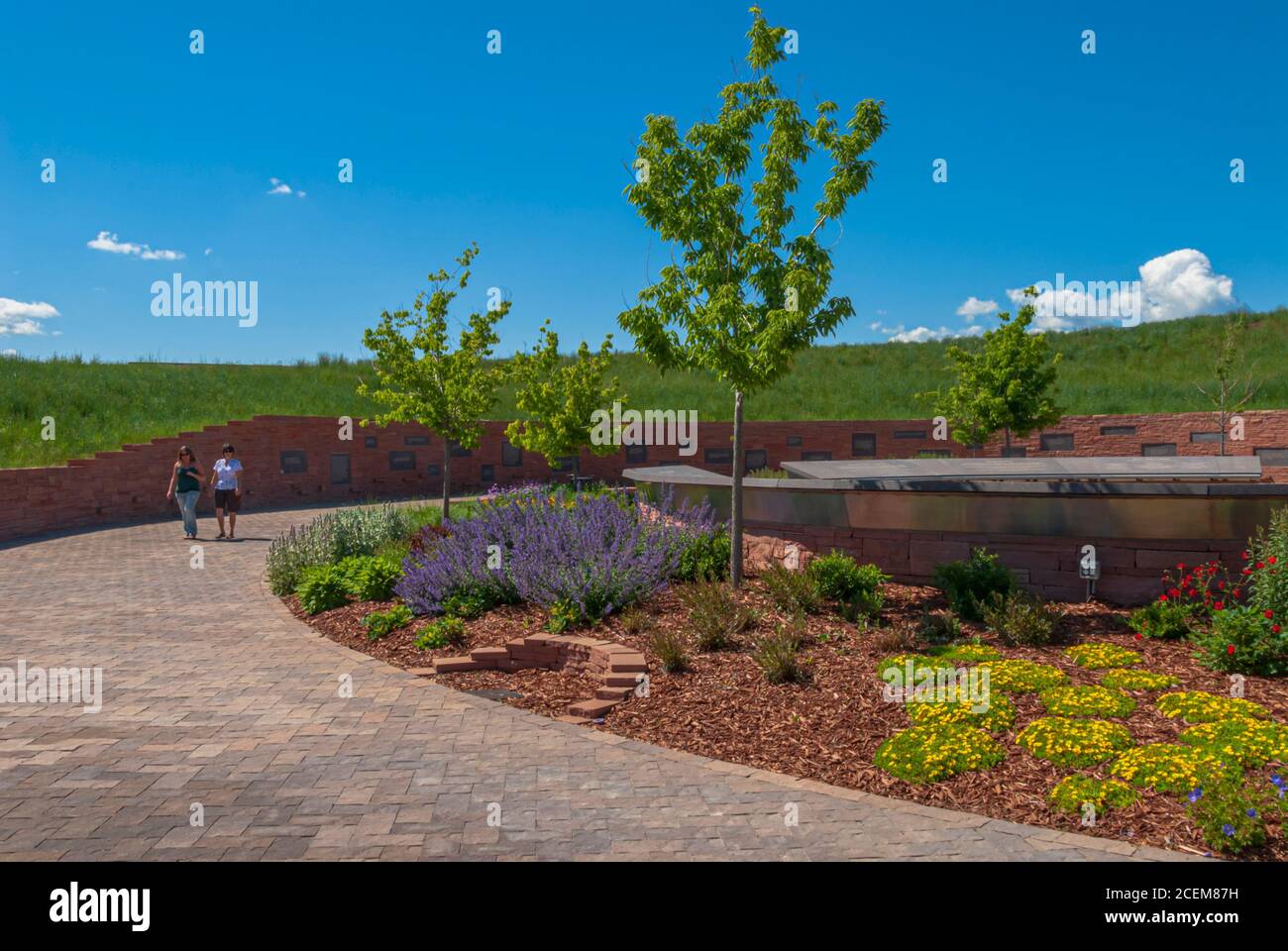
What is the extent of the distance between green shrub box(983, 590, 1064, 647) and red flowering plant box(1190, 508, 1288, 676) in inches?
42.0

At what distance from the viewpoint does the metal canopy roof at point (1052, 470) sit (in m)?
10.7

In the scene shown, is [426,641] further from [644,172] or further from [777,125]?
[777,125]

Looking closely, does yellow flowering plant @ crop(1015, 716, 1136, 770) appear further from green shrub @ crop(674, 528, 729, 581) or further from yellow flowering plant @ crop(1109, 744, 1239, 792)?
green shrub @ crop(674, 528, 729, 581)

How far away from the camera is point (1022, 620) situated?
7.49 m

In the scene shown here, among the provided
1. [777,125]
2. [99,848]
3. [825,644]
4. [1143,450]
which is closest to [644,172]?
[777,125]

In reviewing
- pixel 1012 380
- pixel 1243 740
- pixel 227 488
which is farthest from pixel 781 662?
pixel 1012 380

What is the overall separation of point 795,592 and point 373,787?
15.5 ft

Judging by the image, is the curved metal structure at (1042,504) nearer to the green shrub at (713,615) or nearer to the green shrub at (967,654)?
the green shrub at (713,615)

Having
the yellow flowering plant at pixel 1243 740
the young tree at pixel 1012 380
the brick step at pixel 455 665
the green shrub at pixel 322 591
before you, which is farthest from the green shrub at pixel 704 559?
the young tree at pixel 1012 380

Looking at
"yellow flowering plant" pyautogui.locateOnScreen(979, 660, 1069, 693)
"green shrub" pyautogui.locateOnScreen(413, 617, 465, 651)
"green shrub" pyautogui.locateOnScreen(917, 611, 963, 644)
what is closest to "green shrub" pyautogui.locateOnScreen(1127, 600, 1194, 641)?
"yellow flowering plant" pyautogui.locateOnScreen(979, 660, 1069, 693)

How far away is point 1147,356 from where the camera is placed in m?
45.6

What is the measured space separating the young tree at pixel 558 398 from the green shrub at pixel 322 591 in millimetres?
11367

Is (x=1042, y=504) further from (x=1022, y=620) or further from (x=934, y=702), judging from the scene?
(x=934, y=702)

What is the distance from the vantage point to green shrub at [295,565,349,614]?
1014cm
